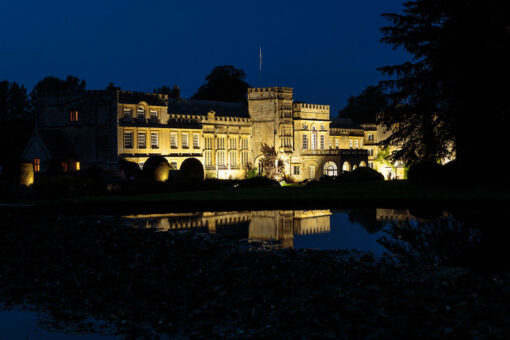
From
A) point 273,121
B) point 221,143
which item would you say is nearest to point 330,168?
point 273,121

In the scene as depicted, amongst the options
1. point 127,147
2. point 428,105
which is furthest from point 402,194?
point 127,147

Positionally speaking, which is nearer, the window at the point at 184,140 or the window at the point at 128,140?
the window at the point at 128,140

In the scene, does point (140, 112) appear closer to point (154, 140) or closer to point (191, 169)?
point (154, 140)

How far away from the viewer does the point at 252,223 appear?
63.0 feet

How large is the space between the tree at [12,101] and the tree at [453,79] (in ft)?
197

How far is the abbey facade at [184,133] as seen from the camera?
4844 cm

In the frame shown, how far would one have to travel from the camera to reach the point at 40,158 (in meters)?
48.0

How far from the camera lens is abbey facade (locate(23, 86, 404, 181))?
159 ft

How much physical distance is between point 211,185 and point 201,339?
1158 inches

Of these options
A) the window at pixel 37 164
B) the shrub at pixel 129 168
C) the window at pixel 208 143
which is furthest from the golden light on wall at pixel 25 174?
the window at pixel 208 143

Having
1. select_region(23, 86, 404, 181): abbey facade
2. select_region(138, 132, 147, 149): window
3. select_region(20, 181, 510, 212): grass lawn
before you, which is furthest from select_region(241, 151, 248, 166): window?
select_region(20, 181, 510, 212): grass lawn

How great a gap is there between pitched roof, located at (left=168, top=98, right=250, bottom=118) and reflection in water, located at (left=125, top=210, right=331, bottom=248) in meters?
34.8

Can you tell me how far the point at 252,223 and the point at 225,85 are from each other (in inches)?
2521

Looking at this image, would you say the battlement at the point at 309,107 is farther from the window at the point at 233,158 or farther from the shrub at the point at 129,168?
the shrub at the point at 129,168
